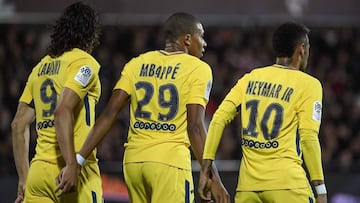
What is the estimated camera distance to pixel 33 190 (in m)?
6.70

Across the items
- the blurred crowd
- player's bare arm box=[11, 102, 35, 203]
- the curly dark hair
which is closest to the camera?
the curly dark hair

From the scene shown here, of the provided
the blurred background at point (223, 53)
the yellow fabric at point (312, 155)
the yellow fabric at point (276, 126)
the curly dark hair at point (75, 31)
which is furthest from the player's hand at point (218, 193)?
the blurred background at point (223, 53)

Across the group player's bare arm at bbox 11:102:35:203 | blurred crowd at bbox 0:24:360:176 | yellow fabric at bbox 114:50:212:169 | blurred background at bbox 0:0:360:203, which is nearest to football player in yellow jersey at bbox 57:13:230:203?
yellow fabric at bbox 114:50:212:169

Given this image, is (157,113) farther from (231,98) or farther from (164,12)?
(164,12)

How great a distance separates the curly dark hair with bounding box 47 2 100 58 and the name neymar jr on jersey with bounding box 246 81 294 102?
1155 mm

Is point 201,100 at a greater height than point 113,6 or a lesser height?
lesser

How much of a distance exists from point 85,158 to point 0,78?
25.4ft

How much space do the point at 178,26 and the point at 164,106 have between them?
2.13ft

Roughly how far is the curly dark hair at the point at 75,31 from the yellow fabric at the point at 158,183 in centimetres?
89

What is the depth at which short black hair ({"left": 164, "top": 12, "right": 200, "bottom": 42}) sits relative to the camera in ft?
23.5

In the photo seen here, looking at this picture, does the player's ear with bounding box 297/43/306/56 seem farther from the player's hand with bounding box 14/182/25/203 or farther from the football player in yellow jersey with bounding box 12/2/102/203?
the player's hand with bounding box 14/182/25/203

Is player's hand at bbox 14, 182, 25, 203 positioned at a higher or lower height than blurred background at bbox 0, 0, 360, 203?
lower

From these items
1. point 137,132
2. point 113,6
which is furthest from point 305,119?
point 113,6

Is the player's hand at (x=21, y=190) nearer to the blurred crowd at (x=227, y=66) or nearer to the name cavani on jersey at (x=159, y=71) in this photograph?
the name cavani on jersey at (x=159, y=71)
